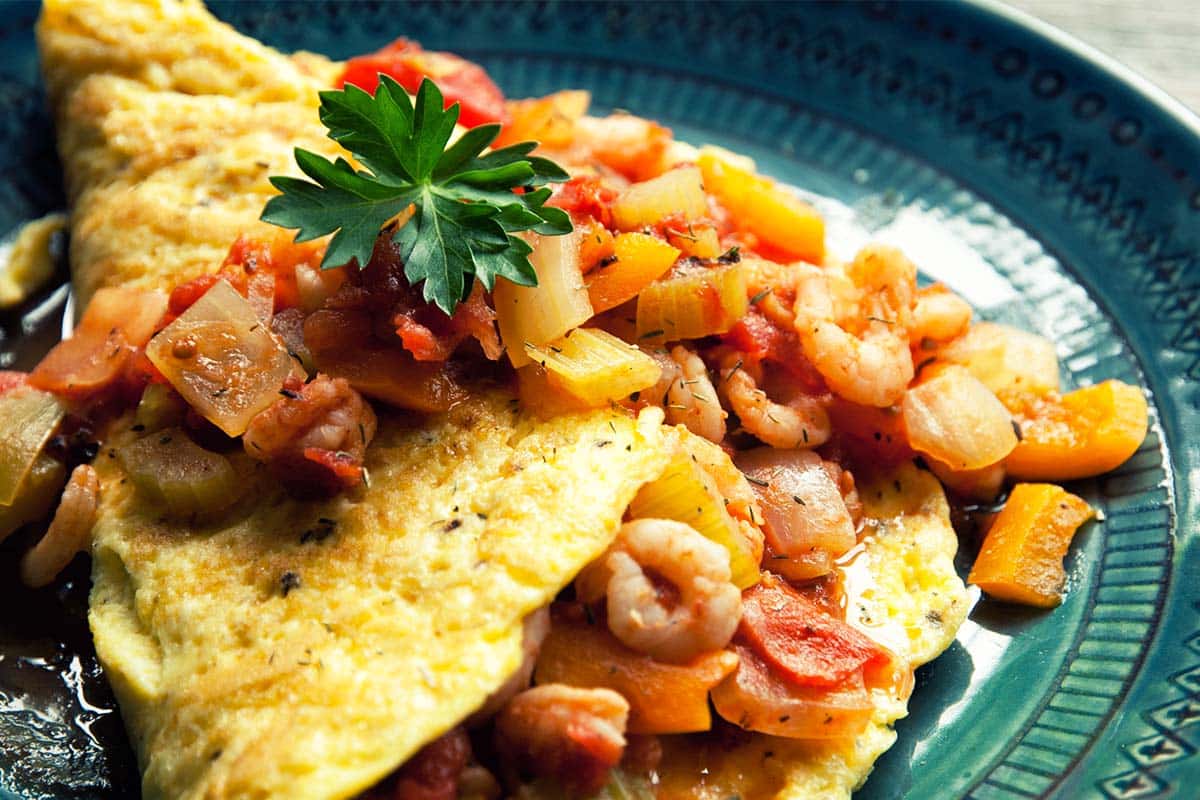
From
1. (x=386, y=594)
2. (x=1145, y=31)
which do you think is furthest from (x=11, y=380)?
(x=1145, y=31)

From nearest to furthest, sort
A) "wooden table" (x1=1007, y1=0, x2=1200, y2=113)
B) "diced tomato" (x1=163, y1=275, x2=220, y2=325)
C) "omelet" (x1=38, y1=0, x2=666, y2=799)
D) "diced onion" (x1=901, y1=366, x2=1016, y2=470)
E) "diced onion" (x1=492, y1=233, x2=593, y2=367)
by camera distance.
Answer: "omelet" (x1=38, y1=0, x2=666, y2=799)
"diced onion" (x1=492, y1=233, x2=593, y2=367)
"diced tomato" (x1=163, y1=275, x2=220, y2=325)
"diced onion" (x1=901, y1=366, x2=1016, y2=470)
"wooden table" (x1=1007, y1=0, x2=1200, y2=113)

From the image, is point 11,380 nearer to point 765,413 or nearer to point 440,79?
point 440,79

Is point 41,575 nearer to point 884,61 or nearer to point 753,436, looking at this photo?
point 753,436

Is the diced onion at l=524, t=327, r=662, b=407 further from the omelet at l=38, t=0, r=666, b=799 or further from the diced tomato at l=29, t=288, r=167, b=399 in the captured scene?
the diced tomato at l=29, t=288, r=167, b=399

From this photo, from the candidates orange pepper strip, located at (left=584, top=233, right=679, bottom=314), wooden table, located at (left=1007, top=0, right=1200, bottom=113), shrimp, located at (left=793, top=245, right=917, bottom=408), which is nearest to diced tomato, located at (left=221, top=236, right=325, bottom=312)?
orange pepper strip, located at (left=584, top=233, right=679, bottom=314)

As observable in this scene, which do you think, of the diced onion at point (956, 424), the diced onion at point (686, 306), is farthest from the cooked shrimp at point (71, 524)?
the diced onion at point (956, 424)

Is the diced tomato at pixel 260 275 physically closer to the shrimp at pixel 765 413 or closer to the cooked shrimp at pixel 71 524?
the cooked shrimp at pixel 71 524
